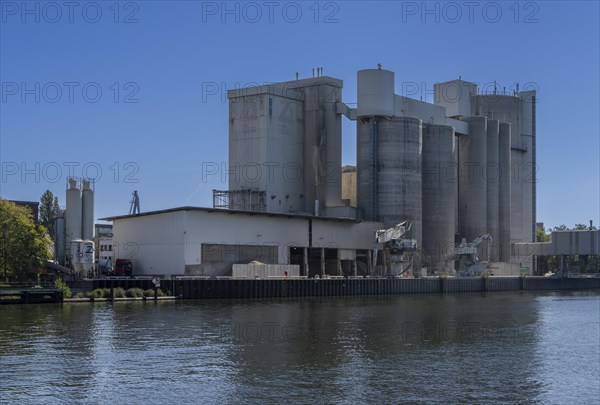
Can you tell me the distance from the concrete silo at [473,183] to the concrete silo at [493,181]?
2392 millimetres

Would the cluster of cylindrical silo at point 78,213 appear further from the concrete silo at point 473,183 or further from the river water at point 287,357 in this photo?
the concrete silo at point 473,183

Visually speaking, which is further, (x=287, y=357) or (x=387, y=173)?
(x=387, y=173)

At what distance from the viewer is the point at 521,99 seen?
153 metres

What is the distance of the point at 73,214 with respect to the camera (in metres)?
97.3

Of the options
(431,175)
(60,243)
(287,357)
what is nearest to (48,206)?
(60,243)

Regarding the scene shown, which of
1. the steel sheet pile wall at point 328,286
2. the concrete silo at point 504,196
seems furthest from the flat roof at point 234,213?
the concrete silo at point 504,196

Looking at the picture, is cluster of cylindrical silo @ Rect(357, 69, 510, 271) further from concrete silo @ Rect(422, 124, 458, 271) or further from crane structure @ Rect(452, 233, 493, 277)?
crane structure @ Rect(452, 233, 493, 277)

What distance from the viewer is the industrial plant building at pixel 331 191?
96.9 m

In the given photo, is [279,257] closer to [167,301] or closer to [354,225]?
[354,225]

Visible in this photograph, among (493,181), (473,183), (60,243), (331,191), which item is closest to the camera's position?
(60,243)

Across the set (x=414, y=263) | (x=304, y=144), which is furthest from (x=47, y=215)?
(x=414, y=263)

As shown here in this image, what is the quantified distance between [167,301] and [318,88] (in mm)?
49112

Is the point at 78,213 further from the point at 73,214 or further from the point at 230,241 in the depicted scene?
the point at 230,241

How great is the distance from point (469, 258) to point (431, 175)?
13.0 m
